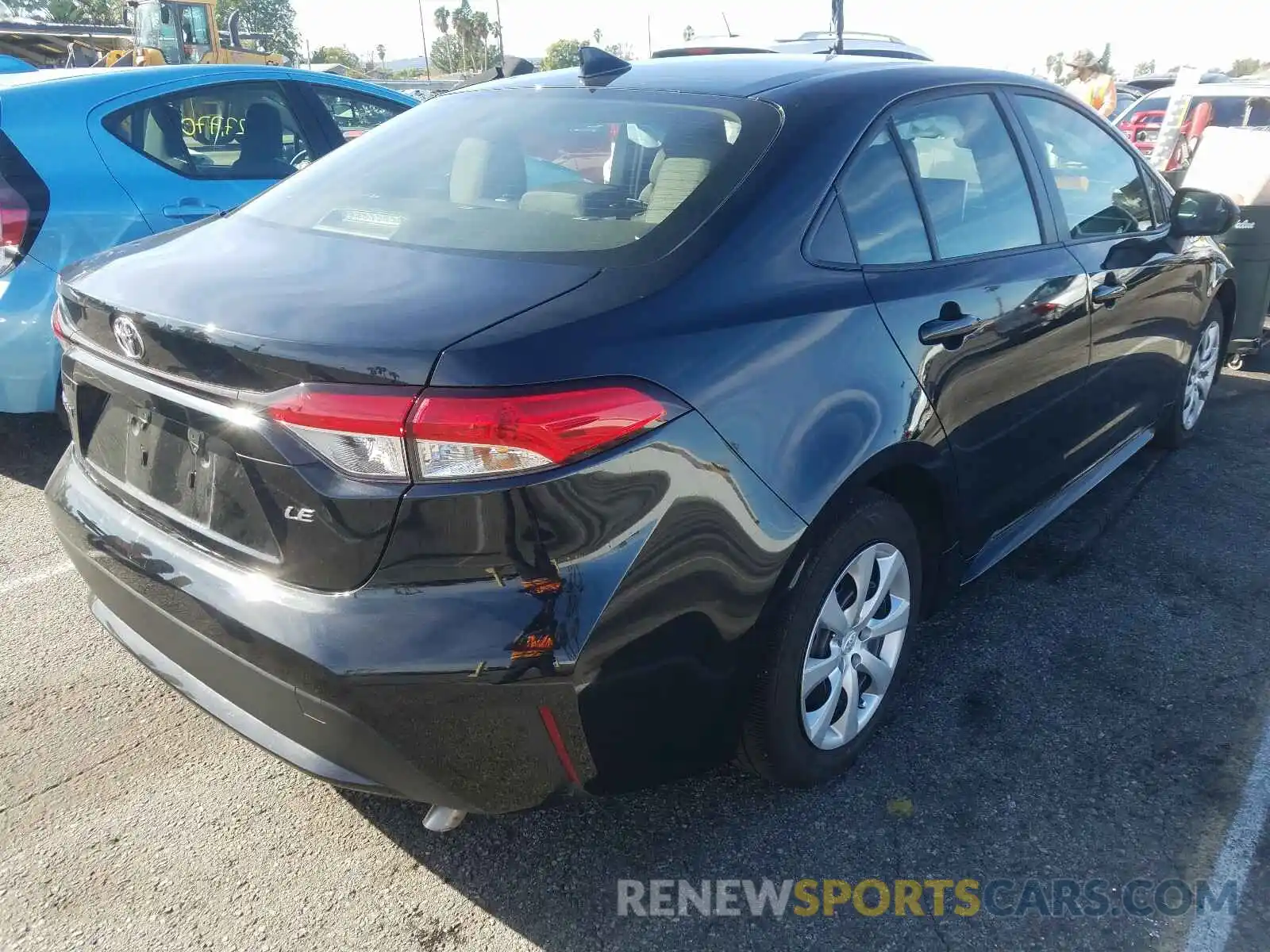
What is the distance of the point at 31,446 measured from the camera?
4.68 metres

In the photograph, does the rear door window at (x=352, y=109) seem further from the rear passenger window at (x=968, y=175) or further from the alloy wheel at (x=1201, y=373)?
the alloy wheel at (x=1201, y=373)

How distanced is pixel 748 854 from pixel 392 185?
181 centimetres

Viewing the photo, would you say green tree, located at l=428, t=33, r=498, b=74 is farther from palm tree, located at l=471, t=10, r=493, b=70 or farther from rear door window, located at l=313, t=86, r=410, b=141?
rear door window, located at l=313, t=86, r=410, b=141

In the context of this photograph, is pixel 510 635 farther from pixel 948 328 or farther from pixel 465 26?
pixel 465 26

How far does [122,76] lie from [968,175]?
3664mm

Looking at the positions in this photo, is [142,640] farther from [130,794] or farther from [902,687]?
[902,687]

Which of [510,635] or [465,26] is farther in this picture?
[465,26]

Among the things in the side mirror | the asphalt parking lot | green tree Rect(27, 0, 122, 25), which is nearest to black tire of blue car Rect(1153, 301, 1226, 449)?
the side mirror

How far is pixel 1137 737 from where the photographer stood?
259 centimetres

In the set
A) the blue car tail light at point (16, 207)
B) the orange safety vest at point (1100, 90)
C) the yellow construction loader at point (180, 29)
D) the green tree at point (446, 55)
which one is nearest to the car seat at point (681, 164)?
the blue car tail light at point (16, 207)

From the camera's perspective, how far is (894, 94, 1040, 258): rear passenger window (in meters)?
2.55

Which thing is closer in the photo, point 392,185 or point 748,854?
point 748,854

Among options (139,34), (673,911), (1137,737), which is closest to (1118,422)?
(1137,737)

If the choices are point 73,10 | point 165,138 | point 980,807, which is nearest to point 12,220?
point 165,138
